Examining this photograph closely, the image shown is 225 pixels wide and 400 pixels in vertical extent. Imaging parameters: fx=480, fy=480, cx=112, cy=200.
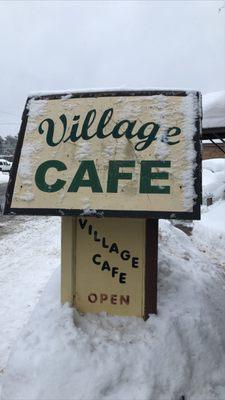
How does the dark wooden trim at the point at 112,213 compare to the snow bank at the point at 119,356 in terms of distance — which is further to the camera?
the snow bank at the point at 119,356

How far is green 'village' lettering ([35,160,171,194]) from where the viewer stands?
375 cm

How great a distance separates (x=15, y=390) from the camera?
3.76m

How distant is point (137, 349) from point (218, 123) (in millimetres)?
3822

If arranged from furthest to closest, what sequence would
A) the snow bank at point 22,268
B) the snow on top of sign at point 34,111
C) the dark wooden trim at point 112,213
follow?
the snow bank at point 22,268 → the snow on top of sign at point 34,111 → the dark wooden trim at point 112,213

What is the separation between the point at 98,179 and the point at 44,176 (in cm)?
46

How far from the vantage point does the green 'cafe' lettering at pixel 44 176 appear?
12.7ft

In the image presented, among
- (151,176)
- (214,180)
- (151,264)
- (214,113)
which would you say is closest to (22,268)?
(214,113)

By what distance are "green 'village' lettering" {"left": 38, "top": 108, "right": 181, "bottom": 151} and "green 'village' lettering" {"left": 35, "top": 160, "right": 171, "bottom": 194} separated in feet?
0.57

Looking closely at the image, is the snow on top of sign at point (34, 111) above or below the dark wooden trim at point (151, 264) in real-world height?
above

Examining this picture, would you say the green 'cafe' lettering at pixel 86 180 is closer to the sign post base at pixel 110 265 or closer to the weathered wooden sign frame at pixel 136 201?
the weathered wooden sign frame at pixel 136 201

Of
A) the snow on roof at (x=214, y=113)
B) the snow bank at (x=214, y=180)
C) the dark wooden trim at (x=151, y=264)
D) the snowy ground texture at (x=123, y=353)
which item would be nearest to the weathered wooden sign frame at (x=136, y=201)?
the dark wooden trim at (x=151, y=264)

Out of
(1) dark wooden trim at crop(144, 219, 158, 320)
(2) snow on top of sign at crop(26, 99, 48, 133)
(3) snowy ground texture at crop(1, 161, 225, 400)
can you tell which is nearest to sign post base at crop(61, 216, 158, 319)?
(1) dark wooden trim at crop(144, 219, 158, 320)

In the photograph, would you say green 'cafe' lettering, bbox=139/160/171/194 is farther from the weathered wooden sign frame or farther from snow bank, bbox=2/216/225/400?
snow bank, bbox=2/216/225/400

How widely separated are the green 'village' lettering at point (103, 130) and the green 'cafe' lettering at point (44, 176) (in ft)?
0.59
